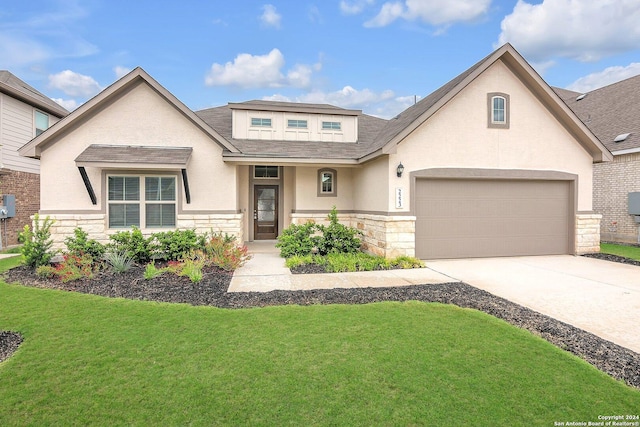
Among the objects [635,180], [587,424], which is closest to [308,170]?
[587,424]

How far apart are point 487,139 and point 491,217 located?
2451 mm

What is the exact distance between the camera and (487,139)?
10.2 m

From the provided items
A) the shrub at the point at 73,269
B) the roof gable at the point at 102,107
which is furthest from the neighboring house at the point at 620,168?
the shrub at the point at 73,269

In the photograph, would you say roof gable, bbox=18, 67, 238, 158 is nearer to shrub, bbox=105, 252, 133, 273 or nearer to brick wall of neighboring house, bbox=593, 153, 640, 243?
shrub, bbox=105, 252, 133, 273

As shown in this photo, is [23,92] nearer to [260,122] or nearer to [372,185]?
[260,122]

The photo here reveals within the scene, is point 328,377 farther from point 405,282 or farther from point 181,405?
point 405,282

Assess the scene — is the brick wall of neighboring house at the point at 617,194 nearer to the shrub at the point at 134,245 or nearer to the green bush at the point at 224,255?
the green bush at the point at 224,255

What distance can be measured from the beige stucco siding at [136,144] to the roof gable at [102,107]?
13 cm

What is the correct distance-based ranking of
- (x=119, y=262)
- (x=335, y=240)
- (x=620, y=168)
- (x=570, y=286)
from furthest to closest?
1. (x=620, y=168)
2. (x=335, y=240)
3. (x=119, y=262)
4. (x=570, y=286)

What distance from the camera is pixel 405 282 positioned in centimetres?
729

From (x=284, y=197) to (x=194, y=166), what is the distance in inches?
161

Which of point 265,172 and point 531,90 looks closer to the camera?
point 531,90

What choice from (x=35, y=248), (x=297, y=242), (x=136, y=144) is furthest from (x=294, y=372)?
(x=136, y=144)

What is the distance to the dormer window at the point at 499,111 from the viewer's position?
10.2 metres
